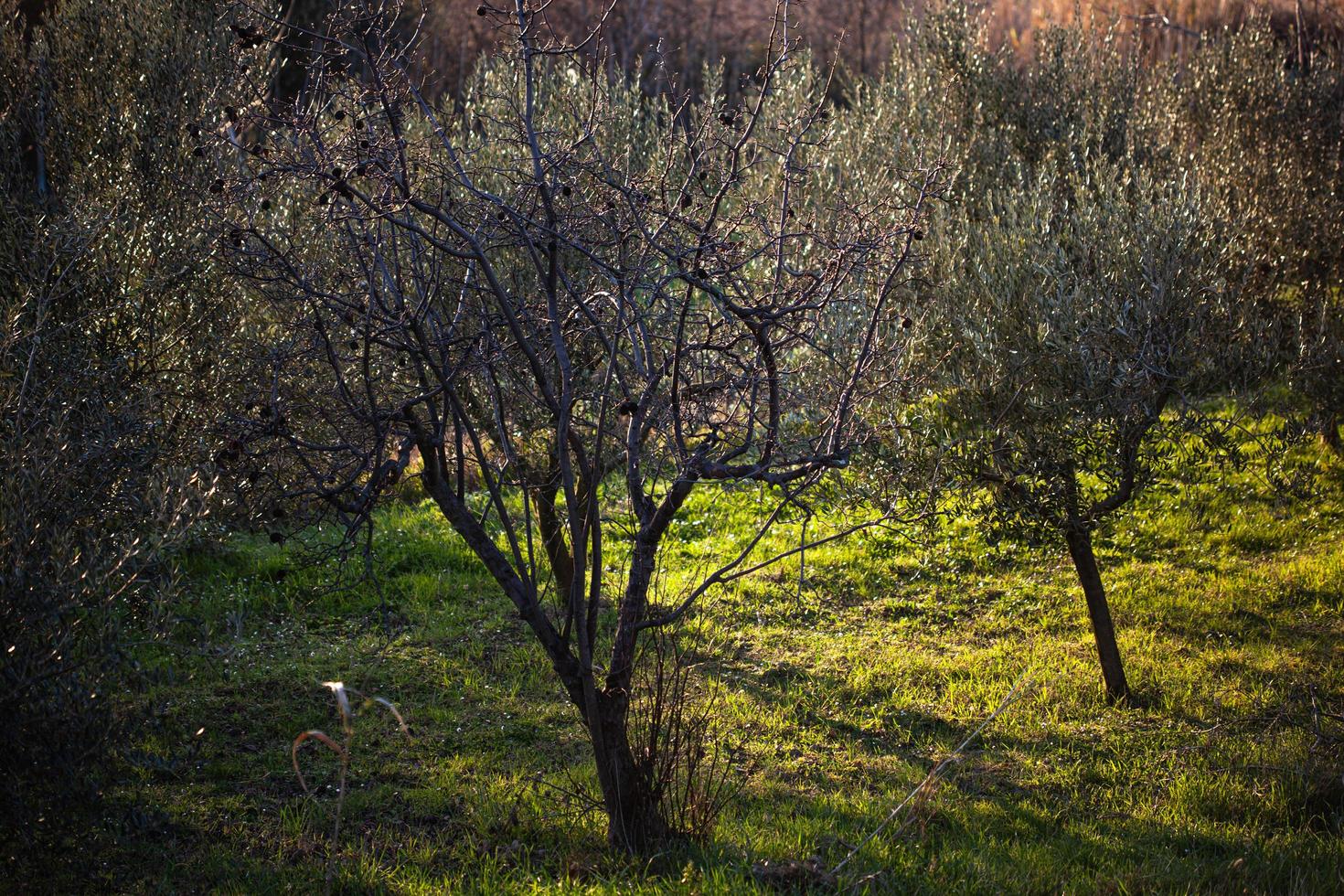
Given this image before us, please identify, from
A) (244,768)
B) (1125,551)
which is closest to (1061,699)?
(1125,551)

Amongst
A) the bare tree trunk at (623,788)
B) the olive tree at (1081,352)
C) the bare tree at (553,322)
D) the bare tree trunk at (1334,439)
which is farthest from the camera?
the bare tree trunk at (1334,439)

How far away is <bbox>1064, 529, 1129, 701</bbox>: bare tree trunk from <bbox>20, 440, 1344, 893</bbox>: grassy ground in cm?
18

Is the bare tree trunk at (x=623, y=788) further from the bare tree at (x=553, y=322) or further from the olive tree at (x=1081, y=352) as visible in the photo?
the olive tree at (x=1081, y=352)

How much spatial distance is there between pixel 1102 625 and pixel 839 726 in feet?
6.57

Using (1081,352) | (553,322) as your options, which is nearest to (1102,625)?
(1081,352)

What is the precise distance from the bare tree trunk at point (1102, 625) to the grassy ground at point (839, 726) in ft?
0.60

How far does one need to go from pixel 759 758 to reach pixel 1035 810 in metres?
1.60

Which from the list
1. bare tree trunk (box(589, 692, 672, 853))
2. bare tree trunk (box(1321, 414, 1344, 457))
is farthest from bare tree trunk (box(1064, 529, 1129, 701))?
bare tree trunk (box(1321, 414, 1344, 457))

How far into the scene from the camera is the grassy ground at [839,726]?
4.84 metres

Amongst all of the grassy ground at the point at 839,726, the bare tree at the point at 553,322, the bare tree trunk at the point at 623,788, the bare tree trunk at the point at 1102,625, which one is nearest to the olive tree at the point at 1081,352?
the bare tree trunk at the point at 1102,625

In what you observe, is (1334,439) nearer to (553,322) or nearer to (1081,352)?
(1081,352)

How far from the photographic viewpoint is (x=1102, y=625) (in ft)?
24.8

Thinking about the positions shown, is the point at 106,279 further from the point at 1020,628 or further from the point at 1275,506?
the point at 1275,506

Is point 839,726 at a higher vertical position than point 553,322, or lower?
lower
